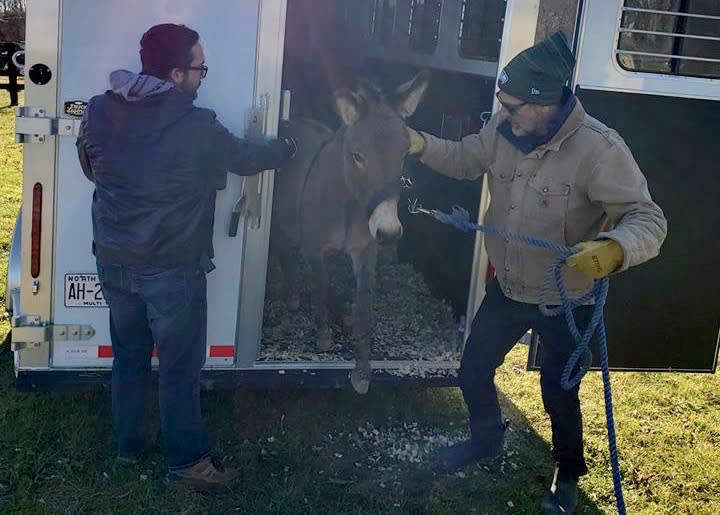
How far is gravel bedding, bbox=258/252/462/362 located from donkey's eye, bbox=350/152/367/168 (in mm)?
1137

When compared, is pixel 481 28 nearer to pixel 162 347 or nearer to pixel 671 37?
pixel 671 37

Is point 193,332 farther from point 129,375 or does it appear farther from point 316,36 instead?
point 316,36

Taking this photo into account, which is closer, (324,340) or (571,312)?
(571,312)

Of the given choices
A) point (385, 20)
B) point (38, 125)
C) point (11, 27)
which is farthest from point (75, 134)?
point (11, 27)

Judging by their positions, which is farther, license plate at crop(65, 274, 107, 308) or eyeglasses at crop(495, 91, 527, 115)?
license plate at crop(65, 274, 107, 308)

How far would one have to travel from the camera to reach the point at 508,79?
3.18m

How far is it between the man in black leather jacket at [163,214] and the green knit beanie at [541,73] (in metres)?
1.06

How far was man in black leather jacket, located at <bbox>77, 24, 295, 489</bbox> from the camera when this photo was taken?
311 cm

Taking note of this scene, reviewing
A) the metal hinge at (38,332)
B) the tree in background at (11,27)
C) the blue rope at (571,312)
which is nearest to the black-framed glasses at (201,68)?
the blue rope at (571,312)

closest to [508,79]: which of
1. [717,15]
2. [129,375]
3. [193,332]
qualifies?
[717,15]

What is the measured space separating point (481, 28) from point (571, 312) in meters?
2.25

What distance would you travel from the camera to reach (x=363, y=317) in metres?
4.21

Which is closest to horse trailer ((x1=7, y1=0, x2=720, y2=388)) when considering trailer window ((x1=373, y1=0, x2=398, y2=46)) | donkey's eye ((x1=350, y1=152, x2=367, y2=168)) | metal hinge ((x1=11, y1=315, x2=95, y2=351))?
metal hinge ((x1=11, y1=315, x2=95, y2=351))

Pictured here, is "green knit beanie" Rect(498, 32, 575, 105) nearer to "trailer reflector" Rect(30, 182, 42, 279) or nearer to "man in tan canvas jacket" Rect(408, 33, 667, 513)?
"man in tan canvas jacket" Rect(408, 33, 667, 513)
